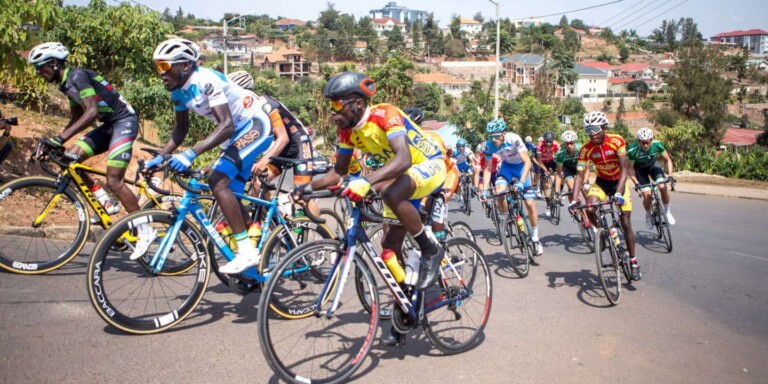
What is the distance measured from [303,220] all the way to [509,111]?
106ft

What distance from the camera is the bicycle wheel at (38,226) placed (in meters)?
6.43

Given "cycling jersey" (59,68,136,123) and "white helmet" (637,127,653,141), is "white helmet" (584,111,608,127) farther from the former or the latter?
"cycling jersey" (59,68,136,123)

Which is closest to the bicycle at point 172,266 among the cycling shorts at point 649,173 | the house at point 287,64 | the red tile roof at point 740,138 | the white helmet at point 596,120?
the white helmet at point 596,120

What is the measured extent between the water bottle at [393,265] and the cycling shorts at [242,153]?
64.6 inches

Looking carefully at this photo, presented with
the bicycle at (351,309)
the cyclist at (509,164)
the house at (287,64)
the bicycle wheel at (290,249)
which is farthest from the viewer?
the house at (287,64)

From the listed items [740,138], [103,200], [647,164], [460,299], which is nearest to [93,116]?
[103,200]

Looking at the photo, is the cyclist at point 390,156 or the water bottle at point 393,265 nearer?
the cyclist at point 390,156

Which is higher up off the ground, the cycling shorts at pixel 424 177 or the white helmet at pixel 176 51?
the white helmet at pixel 176 51

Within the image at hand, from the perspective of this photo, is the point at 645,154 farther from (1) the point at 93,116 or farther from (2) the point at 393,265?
(1) the point at 93,116

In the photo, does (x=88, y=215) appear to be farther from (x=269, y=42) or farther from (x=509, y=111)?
(x=269, y=42)

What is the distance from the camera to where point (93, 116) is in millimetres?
6559

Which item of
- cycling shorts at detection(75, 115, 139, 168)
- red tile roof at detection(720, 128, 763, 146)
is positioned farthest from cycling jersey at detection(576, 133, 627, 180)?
red tile roof at detection(720, 128, 763, 146)

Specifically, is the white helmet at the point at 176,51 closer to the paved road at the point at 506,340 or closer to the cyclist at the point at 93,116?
the cyclist at the point at 93,116

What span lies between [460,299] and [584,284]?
11.2 ft
